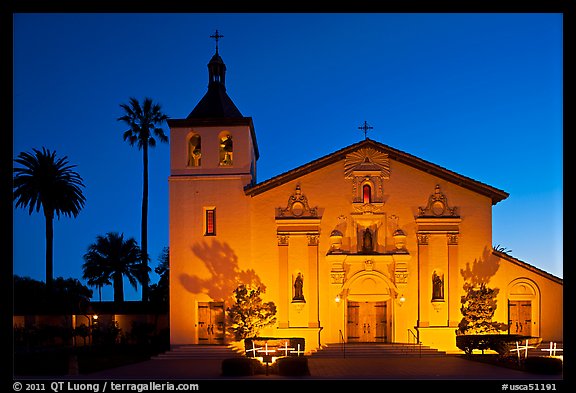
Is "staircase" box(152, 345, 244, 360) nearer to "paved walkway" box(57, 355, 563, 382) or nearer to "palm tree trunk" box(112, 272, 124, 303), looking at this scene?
"paved walkway" box(57, 355, 563, 382)

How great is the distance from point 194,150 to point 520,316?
17300mm

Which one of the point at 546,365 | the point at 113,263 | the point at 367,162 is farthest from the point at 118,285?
the point at 546,365

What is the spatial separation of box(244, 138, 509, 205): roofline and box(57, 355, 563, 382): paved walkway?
310 inches

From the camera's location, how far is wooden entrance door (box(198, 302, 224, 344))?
3094 centimetres

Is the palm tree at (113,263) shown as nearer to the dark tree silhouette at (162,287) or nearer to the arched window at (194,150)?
the dark tree silhouette at (162,287)

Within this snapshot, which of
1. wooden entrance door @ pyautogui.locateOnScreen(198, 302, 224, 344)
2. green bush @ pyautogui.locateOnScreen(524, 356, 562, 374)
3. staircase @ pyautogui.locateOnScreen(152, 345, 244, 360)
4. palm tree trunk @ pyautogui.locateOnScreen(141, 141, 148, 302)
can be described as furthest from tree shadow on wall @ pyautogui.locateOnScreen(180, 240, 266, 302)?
palm tree trunk @ pyautogui.locateOnScreen(141, 141, 148, 302)

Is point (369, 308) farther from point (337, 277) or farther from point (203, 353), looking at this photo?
point (203, 353)

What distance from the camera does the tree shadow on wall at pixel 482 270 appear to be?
101ft
